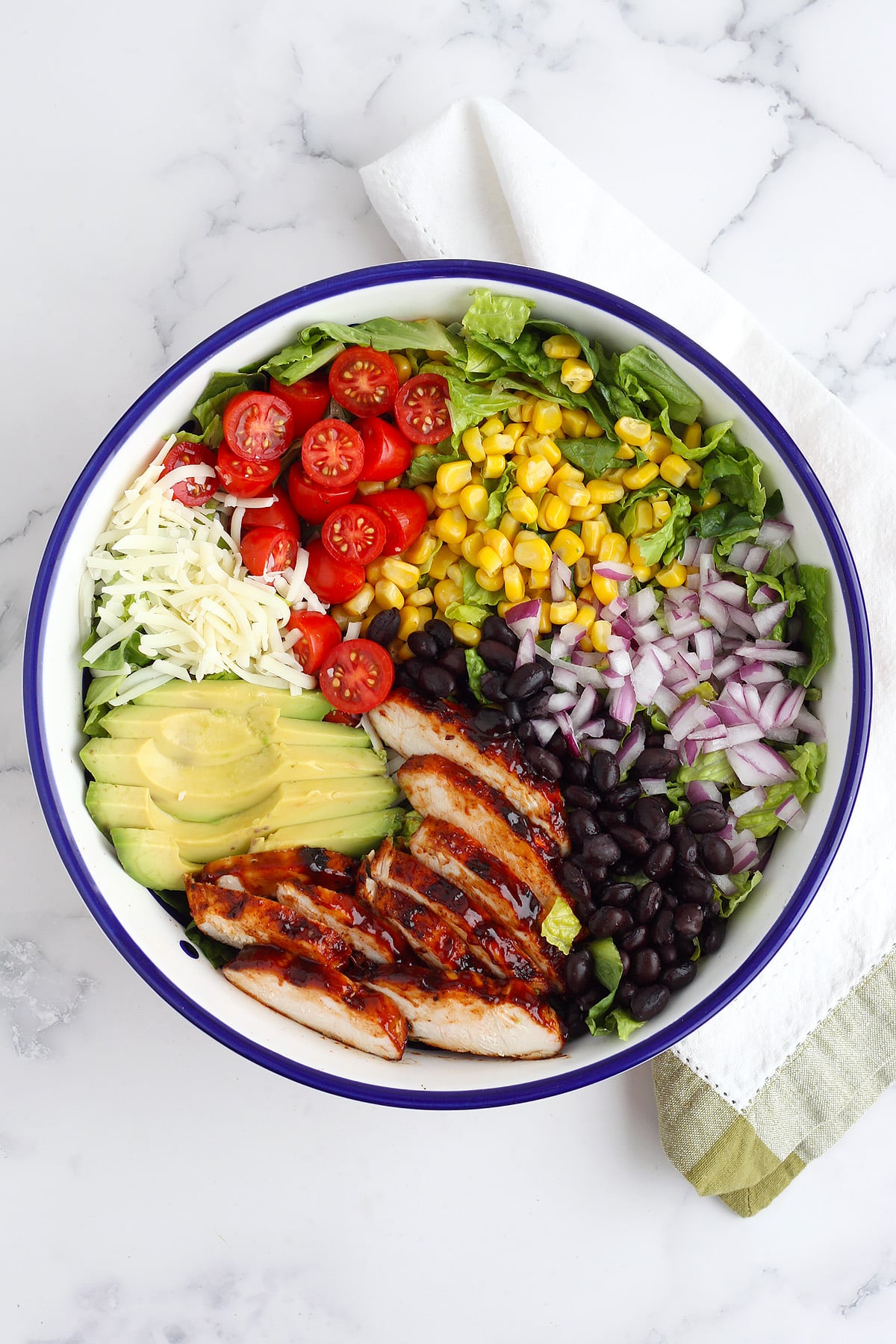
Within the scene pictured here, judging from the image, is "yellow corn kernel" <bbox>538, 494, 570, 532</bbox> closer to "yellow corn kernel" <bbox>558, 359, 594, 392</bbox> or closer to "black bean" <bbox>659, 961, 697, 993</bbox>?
"yellow corn kernel" <bbox>558, 359, 594, 392</bbox>

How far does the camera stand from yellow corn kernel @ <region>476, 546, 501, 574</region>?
3395mm

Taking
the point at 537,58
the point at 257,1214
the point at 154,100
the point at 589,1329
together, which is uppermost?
the point at 537,58

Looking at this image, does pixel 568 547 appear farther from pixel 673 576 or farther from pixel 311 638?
pixel 311 638

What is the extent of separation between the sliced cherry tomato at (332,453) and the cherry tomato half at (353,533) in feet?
0.37

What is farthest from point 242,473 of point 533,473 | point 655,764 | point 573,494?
point 655,764

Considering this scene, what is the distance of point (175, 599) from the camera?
3.22m

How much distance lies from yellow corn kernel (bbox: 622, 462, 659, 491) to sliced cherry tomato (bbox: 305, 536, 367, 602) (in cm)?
95

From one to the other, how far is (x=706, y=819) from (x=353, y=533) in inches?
58.1

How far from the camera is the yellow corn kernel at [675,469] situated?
3.30m

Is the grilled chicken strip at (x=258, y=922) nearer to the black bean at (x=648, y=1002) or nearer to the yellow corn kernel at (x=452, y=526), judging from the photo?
the black bean at (x=648, y=1002)

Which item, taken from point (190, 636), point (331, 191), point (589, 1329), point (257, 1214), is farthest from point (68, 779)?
point (589, 1329)

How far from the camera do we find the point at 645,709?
3.40m

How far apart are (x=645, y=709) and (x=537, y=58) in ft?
8.00

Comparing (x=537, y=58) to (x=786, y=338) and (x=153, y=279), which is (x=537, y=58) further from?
(x=153, y=279)
